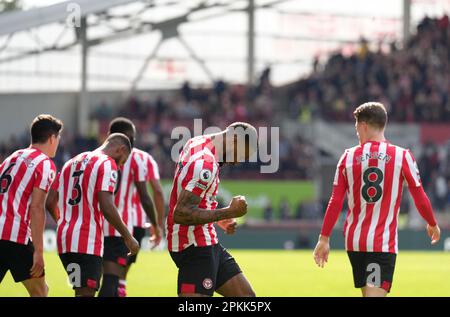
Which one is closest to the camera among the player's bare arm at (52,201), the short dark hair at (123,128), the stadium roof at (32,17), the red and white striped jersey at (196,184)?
the red and white striped jersey at (196,184)

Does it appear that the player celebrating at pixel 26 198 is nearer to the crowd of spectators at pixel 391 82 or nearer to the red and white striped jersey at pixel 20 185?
the red and white striped jersey at pixel 20 185

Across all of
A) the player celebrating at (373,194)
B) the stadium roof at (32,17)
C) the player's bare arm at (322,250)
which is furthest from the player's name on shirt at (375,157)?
the stadium roof at (32,17)

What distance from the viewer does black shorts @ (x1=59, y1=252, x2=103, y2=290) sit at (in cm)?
914

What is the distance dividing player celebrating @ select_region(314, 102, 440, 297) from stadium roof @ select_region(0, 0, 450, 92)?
24.2 m

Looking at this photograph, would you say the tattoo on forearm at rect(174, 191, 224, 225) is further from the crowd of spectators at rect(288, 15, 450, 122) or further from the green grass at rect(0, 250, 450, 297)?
the crowd of spectators at rect(288, 15, 450, 122)

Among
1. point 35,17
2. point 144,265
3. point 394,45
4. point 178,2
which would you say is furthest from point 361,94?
point 144,265

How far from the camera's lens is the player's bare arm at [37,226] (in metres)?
8.77

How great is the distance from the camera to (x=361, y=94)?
3359 centimetres

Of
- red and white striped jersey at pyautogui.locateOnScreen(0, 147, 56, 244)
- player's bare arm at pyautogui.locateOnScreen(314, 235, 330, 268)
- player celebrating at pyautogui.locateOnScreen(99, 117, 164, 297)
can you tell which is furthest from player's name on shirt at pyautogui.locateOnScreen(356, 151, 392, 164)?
player celebrating at pyautogui.locateOnScreen(99, 117, 164, 297)

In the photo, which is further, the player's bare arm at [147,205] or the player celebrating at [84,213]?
the player's bare arm at [147,205]

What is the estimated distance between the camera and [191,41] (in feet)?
128

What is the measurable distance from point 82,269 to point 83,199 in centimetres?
60

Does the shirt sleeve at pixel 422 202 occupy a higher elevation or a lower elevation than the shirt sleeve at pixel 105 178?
lower

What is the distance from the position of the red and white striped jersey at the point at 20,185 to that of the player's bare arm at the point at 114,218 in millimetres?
469
